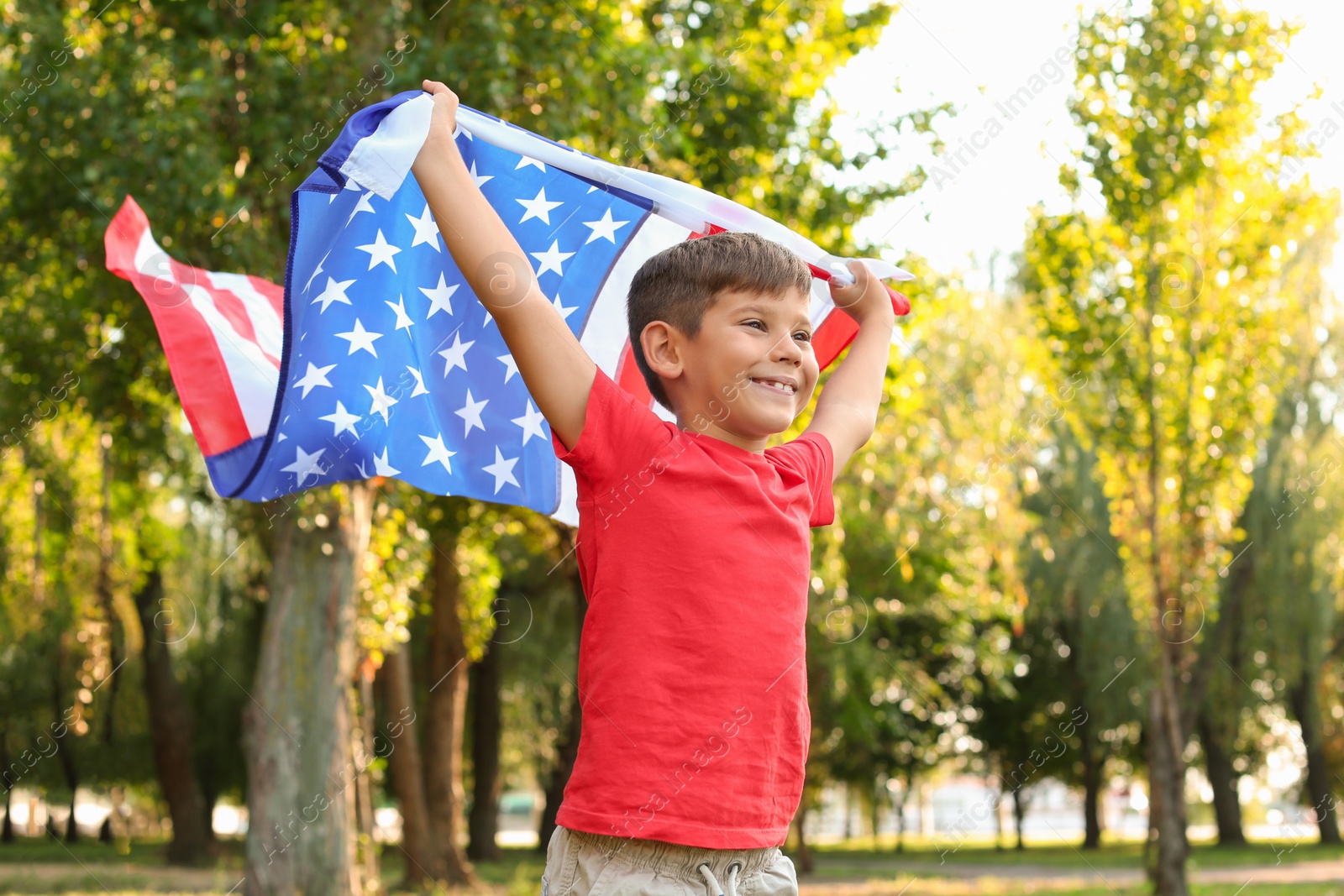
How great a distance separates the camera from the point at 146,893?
14.3 m

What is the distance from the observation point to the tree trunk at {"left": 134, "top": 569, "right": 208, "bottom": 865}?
19531 millimetres

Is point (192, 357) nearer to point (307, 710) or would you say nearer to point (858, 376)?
point (858, 376)

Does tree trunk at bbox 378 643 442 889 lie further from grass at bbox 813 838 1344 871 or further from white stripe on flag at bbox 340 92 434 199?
white stripe on flag at bbox 340 92 434 199

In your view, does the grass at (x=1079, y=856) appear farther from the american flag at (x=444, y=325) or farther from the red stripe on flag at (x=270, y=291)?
the american flag at (x=444, y=325)

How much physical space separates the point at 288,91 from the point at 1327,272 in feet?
51.6

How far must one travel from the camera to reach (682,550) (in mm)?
1834

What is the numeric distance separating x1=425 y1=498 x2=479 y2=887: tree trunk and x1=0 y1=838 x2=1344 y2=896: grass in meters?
1.06

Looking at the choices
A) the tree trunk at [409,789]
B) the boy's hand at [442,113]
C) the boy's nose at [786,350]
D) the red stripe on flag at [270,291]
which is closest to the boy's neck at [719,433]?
the boy's nose at [786,350]

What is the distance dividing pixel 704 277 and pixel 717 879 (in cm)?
100

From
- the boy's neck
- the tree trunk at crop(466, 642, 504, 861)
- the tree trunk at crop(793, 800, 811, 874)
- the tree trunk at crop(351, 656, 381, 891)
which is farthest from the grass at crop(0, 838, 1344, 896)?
the boy's neck

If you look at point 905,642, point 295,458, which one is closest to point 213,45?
point 295,458

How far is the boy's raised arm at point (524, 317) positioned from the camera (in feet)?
6.14

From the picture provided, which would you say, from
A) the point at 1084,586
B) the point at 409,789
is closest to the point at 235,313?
the point at 409,789

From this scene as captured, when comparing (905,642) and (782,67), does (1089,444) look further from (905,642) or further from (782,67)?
(905,642)
